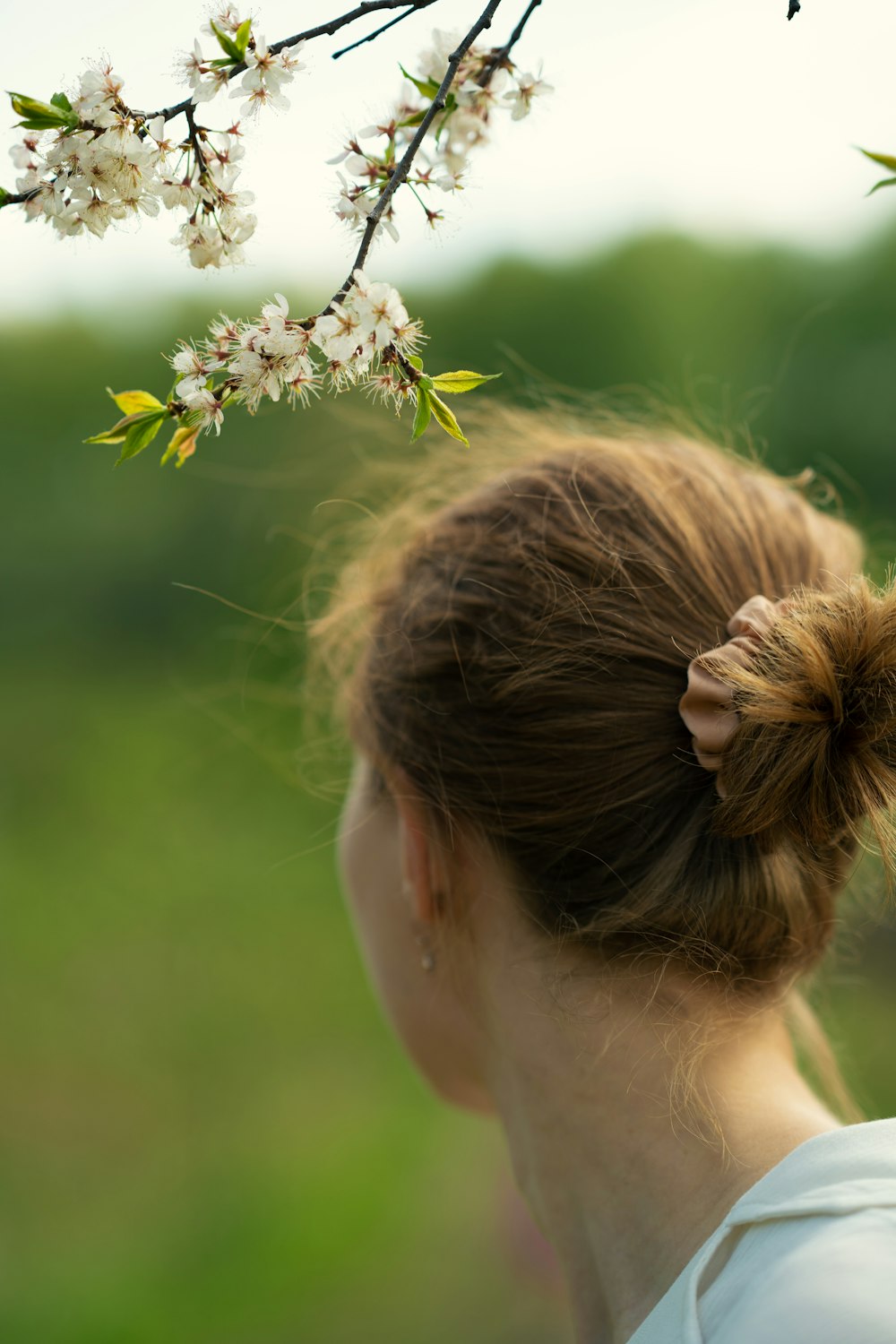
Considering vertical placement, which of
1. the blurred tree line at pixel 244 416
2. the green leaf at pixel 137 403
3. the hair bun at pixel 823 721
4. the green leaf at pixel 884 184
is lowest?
the hair bun at pixel 823 721

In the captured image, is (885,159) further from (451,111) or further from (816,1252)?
(816,1252)

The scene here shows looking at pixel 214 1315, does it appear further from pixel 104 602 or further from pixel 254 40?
pixel 104 602

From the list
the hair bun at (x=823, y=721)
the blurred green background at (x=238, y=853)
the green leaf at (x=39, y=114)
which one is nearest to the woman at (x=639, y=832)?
the hair bun at (x=823, y=721)

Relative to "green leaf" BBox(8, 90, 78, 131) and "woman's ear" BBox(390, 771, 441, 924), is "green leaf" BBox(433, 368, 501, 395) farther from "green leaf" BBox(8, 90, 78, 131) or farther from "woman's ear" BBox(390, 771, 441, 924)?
"woman's ear" BBox(390, 771, 441, 924)

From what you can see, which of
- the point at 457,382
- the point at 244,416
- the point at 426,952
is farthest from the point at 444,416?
the point at 244,416

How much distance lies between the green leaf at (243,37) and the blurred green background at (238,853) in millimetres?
760

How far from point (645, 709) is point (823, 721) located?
0.56 feet

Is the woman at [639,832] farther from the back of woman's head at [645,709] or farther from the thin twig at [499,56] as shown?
the thin twig at [499,56]

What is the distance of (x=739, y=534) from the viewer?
3.91 ft

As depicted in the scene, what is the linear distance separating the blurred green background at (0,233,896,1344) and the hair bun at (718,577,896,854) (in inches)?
19.2

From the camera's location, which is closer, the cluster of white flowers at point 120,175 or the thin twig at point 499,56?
the cluster of white flowers at point 120,175

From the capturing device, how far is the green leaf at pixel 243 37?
27.3 inches

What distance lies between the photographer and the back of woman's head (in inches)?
38.4

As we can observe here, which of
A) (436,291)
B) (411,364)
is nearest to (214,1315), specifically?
(411,364)
